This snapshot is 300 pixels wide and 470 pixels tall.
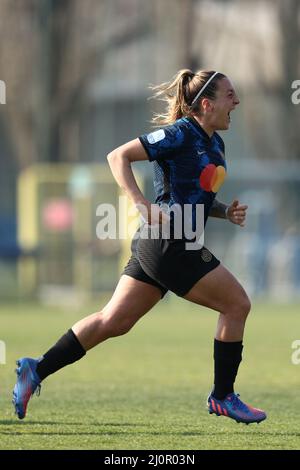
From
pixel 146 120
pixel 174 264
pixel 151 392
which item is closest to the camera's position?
pixel 174 264

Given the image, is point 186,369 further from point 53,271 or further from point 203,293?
point 53,271

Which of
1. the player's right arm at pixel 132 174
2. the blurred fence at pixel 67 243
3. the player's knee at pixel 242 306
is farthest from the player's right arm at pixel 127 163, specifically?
the blurred fence at pixel 67 243

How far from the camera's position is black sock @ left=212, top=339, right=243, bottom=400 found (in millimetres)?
7453

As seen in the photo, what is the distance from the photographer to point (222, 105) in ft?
24.5

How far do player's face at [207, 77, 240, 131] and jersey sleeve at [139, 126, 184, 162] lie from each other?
27 centimetres

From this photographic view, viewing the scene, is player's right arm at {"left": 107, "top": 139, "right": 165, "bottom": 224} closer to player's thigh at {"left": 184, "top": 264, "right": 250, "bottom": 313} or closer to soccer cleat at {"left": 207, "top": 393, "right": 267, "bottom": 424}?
player's thigh at {"left": 184, "top": 264, "right": 250, "bottom": 313}

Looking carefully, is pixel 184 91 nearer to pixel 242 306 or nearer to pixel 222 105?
pixel 222 105

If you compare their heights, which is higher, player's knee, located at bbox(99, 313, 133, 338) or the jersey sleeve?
the jersey sleeve

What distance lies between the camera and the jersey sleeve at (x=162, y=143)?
23.5ft

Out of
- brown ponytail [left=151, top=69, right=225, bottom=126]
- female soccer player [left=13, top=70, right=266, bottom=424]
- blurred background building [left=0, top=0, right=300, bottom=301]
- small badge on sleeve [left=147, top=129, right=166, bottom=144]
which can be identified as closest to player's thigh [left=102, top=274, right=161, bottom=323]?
female soccer player [left=13, top=70, right=266, bottom=424]

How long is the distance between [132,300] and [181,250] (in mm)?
407

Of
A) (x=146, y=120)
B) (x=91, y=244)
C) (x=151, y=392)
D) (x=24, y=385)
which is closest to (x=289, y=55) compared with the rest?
(x=146, y=120)

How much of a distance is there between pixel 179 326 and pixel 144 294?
10.8m

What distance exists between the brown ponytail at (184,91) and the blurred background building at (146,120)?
52.9 feet
